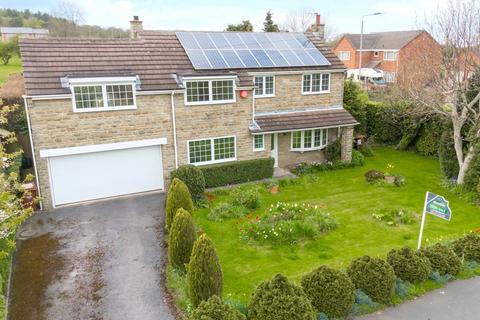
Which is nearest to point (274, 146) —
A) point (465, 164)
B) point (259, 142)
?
point (259, 142)

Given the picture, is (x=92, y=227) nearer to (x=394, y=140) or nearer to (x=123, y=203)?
(x=123, y=203)

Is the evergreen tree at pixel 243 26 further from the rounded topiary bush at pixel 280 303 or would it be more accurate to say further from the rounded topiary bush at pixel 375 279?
the rounded topiary bush at pixel 280 303

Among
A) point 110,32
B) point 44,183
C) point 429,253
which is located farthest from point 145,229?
point 110,32

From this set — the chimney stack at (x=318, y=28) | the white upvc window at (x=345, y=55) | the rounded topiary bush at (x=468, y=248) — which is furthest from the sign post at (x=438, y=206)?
the white upvc window at (x=345, y=55)

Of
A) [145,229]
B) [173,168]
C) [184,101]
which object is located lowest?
[145,229]

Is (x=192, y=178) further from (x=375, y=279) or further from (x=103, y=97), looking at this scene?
(x=375, y=279)

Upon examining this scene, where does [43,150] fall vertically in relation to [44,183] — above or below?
above

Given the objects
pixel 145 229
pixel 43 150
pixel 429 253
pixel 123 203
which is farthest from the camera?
pixel 123 203

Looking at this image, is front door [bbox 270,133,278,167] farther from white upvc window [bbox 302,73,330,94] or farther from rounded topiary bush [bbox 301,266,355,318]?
rounded topiary bush [bbox 301,266,355,318]
